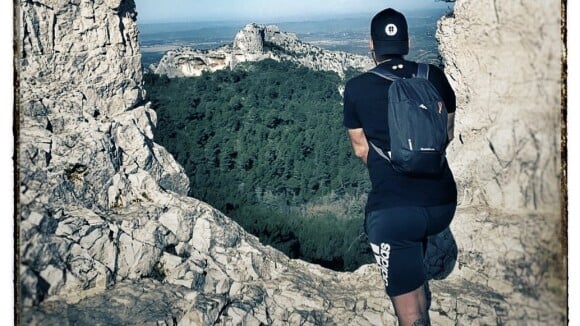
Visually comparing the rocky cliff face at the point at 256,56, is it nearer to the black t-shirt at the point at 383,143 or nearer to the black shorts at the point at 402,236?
the black t-shirt at the point at 383,143

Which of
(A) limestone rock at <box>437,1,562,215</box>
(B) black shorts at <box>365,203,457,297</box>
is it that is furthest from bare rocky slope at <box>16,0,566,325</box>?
(B) black shorts at <box>365,203,457,297</box>

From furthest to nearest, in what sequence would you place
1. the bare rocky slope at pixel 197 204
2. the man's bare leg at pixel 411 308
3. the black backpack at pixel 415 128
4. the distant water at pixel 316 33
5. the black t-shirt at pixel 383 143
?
the distant water at pixel 316 33 → the bare rocky slope at pixel 197 204 → the man's bare leg at pixel 411 308 → the black t-shirt at pixel 383 143 → the black backpack at pixel 415 128

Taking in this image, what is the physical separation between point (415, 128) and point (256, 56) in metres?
2.08

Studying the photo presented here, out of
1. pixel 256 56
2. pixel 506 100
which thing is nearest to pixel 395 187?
pixel 506 100

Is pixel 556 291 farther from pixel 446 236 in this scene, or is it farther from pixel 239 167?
pixel 239 167

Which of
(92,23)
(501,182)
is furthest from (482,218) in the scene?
(92,23)

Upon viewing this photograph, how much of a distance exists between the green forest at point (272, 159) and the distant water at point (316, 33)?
0.47 m

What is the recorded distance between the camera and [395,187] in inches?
113

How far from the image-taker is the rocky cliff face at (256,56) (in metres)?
4.11

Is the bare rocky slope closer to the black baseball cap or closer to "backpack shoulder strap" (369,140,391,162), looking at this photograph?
the black baseball cap

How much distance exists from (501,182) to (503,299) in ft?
2.24

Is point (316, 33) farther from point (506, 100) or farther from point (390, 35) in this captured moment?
point (506, 100)

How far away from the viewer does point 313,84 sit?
15.0 ft

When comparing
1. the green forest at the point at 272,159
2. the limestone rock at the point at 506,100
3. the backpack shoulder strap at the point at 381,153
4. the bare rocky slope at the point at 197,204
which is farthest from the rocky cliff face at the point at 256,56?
the backpack shoulder strap at the point at 381,153
